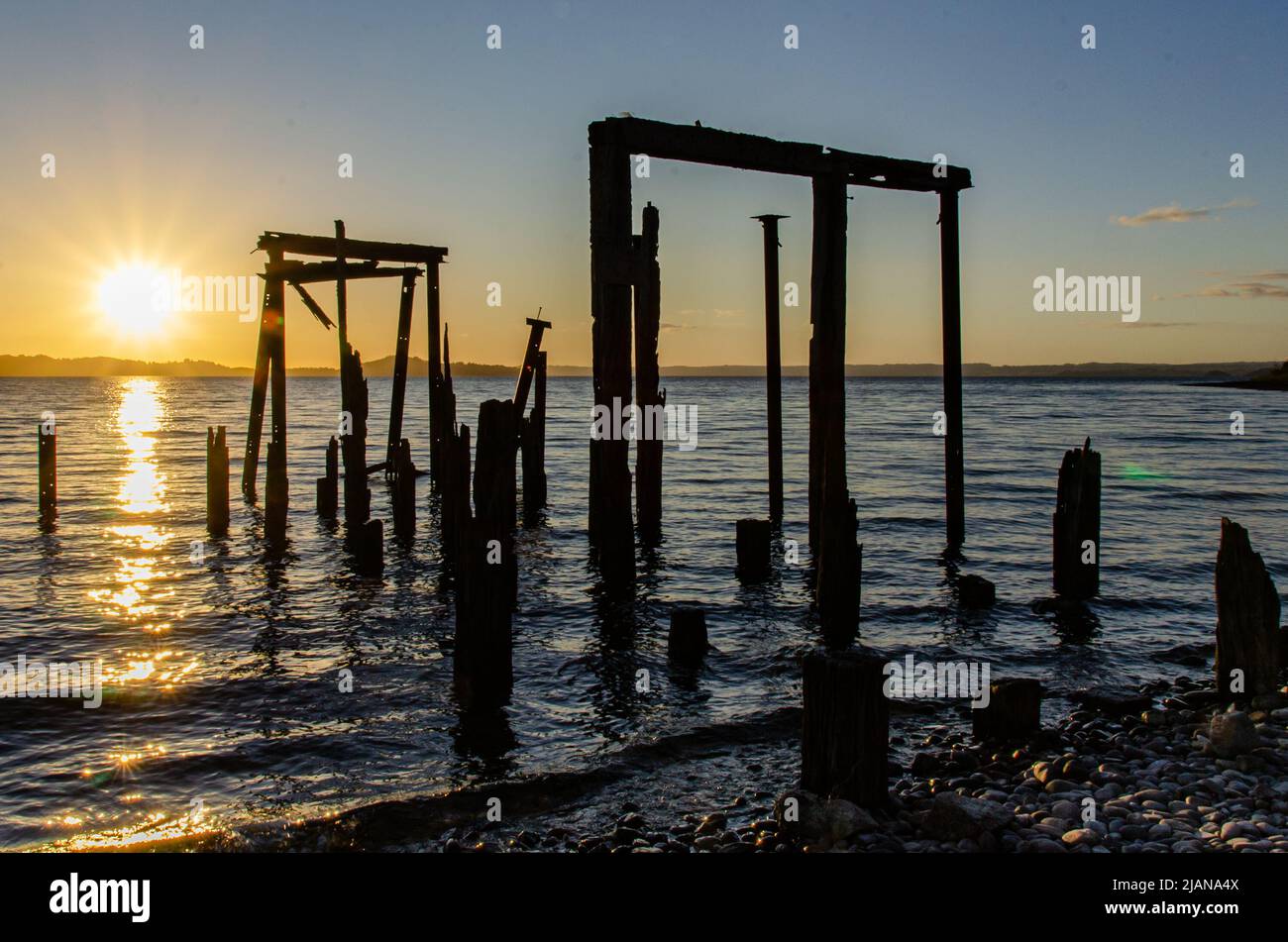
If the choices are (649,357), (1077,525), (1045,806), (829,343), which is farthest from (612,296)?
(1077,525)

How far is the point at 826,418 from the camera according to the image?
12180 millimetres

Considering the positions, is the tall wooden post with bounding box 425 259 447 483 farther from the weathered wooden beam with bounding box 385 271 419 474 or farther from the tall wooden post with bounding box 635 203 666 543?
the tall wooden post with bounding box 635 203 666 543

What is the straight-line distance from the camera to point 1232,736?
7113 mm

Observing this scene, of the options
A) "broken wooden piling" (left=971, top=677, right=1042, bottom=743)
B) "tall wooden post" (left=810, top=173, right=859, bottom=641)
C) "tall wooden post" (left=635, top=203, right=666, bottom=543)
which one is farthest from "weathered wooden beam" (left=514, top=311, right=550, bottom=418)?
"broken wooden piling" (left=971, top=677, right=1042, bottom=743)

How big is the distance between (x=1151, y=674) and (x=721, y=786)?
19.0 ft

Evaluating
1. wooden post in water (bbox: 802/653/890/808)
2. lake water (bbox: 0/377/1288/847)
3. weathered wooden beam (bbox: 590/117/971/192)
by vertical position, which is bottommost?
lake water (bbox: 0/377/1288/847)

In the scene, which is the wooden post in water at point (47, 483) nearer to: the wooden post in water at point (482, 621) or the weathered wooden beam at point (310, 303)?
the weathered wooden beam at point (310, 303)

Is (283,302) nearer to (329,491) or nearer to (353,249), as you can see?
(353,249)

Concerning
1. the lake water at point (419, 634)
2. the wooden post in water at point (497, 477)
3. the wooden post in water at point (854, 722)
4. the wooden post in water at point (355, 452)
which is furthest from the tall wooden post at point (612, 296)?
the wooden post in water at point (355, 452)

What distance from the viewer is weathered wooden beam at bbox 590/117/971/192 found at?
415 inches

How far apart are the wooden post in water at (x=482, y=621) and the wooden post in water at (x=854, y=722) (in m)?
3.16

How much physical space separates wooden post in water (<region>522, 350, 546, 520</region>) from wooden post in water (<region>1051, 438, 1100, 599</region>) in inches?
433

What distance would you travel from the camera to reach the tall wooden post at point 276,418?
1642 centimetres
